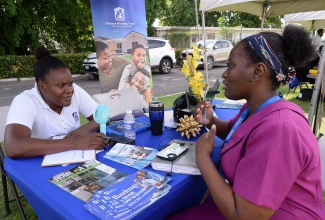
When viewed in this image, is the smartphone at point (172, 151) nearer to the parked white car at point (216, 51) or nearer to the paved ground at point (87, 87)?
the paved ground at point (87, 87)

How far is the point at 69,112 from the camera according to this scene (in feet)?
6.53

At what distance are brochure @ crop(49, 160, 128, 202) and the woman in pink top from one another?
45 cm

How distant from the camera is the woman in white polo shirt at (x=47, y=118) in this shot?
1504 mm

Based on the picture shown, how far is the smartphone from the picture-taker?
137 cm

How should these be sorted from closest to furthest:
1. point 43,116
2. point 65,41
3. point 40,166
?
point 40,166 < point 43,116 < point 65,41

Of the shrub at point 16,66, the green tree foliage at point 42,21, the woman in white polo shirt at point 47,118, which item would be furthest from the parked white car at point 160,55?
the woman in white polo shirt at point 47,118

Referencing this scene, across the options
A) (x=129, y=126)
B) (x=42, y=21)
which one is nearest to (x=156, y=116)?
(x=129, y=126)

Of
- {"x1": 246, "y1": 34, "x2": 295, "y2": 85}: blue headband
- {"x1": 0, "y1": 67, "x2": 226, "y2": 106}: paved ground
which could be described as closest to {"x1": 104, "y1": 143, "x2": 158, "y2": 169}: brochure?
{"x1": 246, "y1": 34, "x2": 295, "y2": 85}: blue headband

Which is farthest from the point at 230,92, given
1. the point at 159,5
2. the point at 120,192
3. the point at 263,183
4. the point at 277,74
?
the point at 159,5

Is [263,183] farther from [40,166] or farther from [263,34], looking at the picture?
[40,166]

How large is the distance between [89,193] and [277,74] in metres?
0.99

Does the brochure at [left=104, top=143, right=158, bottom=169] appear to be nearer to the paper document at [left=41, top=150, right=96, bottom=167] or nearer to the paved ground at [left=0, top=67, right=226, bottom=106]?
the paper document at [left=41, top=150, right=96, bottom=167]

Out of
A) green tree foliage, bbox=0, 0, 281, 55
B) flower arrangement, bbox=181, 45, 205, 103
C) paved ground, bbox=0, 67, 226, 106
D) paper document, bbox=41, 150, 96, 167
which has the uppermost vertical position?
green tree foliage, bbox=0, 0, 281, 55

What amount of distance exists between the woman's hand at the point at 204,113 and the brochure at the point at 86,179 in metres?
0.69
